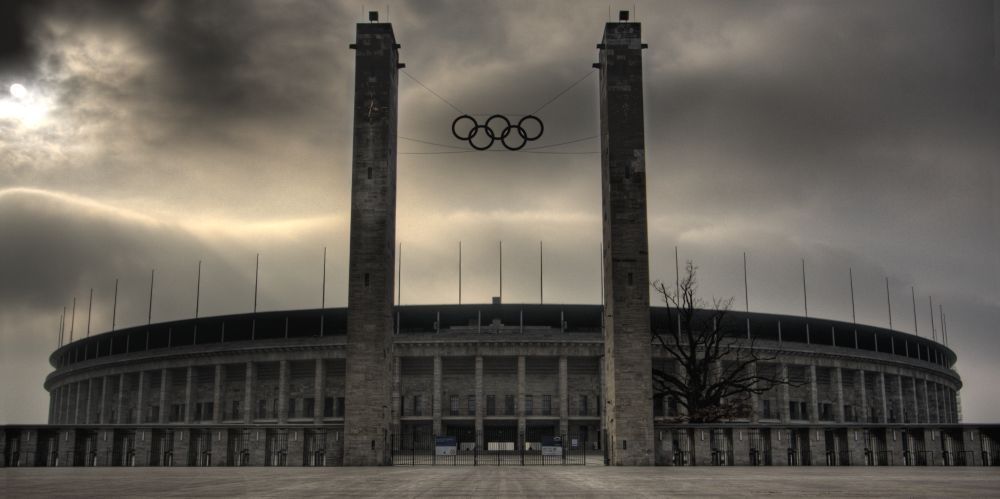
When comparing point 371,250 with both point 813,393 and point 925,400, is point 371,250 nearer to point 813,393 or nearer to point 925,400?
point 813,393

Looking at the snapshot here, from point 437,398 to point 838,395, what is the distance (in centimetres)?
3919

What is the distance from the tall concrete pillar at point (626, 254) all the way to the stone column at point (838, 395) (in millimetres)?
51253

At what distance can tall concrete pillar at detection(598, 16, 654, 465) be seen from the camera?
43625mm

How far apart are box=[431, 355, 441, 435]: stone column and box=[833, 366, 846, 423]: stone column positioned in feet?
127

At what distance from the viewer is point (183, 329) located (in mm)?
92312

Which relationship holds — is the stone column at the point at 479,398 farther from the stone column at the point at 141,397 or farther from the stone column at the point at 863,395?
the stone column at the point at 863,395

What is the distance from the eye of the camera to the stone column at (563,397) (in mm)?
79062

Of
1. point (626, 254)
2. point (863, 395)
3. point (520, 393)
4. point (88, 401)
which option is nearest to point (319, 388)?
point (520, 393)

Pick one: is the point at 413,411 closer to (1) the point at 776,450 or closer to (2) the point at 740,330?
(2) the point at 740,330

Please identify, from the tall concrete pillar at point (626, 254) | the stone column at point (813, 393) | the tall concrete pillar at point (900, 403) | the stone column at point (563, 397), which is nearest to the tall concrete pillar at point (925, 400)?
the tall concrete pillar at point (900, 403)

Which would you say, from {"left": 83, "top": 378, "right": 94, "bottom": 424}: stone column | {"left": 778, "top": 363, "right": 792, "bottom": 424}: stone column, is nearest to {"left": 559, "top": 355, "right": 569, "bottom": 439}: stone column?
{"left": 778, "top": 363, "right": 792, "bottom": 424}: stone column

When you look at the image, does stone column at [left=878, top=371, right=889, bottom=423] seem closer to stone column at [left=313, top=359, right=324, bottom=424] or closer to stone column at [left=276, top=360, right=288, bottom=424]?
stone column at [left=313, top=359, right=324, bottom=424]

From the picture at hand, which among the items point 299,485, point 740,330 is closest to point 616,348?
point 299,485

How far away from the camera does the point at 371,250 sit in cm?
4491
